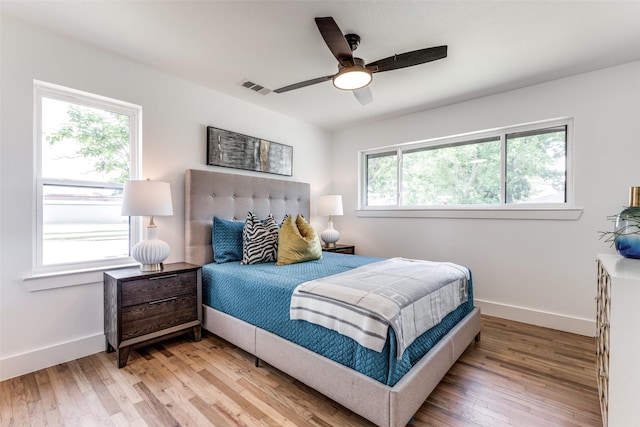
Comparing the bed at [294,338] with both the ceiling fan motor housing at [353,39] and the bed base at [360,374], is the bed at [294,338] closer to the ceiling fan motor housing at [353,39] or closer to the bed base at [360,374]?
the bed base at [360,374]

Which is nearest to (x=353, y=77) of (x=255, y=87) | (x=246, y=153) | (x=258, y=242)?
(x=255, y=87)

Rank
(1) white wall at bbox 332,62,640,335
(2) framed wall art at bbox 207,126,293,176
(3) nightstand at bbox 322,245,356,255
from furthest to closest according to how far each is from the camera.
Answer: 1. (3) nightstand at bbox 322,245,356,255
2. (2) framed wall art at bbox 207,126,293,176
3. (1) white wall at bbox 332,62,640,335

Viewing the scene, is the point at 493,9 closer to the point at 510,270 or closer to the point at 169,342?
the point at 510,270

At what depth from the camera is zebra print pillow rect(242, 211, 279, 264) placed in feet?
8.86

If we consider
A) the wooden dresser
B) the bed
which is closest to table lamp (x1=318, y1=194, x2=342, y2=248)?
the bed

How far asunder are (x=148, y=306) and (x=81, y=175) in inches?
47.4

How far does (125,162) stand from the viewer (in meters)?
2.60

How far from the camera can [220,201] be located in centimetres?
307

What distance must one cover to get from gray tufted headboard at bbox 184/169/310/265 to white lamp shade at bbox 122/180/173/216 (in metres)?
0.51

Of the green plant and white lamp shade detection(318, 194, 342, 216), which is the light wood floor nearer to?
the green plant

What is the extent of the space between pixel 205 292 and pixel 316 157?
2.58 m

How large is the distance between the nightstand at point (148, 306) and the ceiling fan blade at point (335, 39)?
2.04m

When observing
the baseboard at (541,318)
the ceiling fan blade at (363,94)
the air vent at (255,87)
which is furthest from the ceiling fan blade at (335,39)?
the baseboard at (541,318)

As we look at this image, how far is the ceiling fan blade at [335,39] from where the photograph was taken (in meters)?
1.60
